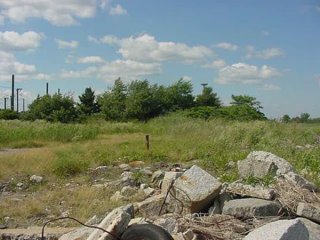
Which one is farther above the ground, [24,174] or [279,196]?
[279,196]

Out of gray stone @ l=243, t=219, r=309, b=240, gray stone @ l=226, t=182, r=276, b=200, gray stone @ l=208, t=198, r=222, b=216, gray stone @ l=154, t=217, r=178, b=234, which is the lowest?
gray stone @ l=154, t=217, r=178, b=234

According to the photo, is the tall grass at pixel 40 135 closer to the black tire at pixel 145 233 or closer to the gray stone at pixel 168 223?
the gray stone at pixel 168 223

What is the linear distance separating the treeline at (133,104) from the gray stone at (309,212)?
31.2 meters

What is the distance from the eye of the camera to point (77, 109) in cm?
4444

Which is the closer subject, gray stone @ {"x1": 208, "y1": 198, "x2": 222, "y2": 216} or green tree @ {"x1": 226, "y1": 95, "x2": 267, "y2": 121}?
gray stone @ {"x1": 208, "y1": 198, "x2": 222, "y2": 216}

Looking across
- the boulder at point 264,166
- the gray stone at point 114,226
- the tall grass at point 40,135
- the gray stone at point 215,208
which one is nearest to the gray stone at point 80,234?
the gray stone at point 114,226

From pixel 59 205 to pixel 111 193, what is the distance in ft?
3.45

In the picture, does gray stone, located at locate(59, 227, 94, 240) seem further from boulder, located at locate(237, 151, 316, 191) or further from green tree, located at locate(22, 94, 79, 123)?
green tree, located at locate(22, 94, 79, 123)

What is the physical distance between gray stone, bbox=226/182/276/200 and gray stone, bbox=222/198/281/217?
22 cm

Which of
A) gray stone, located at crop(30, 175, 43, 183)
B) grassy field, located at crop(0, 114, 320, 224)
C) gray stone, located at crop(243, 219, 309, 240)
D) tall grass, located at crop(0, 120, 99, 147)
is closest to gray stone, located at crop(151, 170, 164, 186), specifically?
grassy field, located at crop(0, 114, 320, 224)

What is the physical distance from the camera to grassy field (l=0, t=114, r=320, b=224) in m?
9.15

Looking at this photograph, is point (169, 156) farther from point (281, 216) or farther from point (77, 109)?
point (77, 109)

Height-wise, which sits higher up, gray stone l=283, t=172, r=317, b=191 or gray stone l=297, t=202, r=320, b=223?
gray stone l=283, t=172, r=317, b=191

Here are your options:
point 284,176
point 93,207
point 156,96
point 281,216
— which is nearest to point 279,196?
point 281,216
